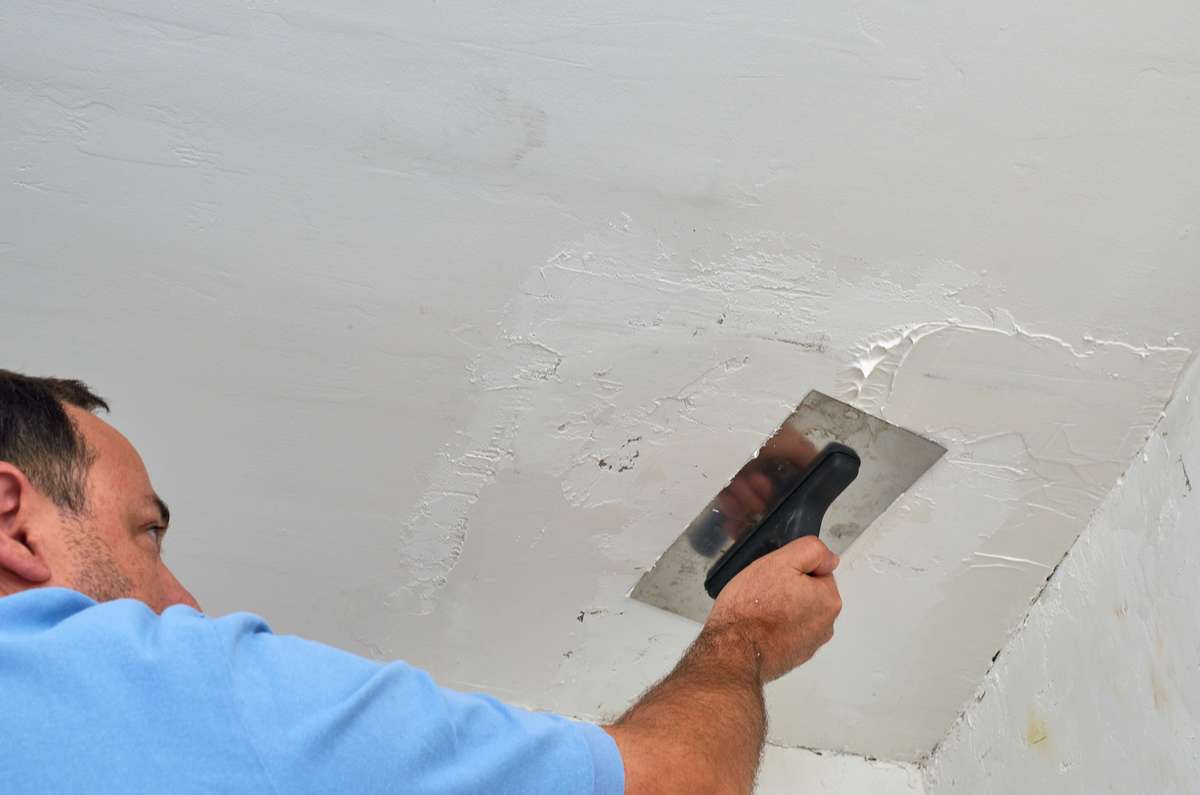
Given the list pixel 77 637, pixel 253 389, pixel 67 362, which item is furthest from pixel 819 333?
pixel 67 362

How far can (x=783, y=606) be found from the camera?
129 centimetres

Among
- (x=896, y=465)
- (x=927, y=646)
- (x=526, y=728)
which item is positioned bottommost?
(x=927, y=646)

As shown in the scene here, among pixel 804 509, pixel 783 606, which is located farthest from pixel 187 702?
pixel 804 509

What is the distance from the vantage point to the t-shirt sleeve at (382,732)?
31.9 inches

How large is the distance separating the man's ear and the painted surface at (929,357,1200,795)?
4.05ft

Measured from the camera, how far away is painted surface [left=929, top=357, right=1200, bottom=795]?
4.09ft

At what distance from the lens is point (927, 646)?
1659 mm

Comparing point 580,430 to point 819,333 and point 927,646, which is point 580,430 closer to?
point 819,333

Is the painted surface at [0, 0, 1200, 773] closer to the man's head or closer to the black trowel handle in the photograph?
the black trowel handle

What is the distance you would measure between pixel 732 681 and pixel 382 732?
458mm

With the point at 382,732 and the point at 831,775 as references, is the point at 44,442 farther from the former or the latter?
the point at 831,775

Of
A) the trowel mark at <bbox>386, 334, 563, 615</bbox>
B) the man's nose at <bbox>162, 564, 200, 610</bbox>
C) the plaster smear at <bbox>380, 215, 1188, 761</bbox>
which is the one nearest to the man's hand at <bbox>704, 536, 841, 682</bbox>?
the plaster smear at <bbox>380, 215, 1188, 761</bbox>

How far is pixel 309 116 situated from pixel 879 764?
1468 millimetres

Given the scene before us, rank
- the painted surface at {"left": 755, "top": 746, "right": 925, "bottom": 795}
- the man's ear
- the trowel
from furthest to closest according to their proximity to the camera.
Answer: the painted surface at {"left": 755, "top": 746, "right": 925, "bottom": 795} → the trowel → the man's ear
